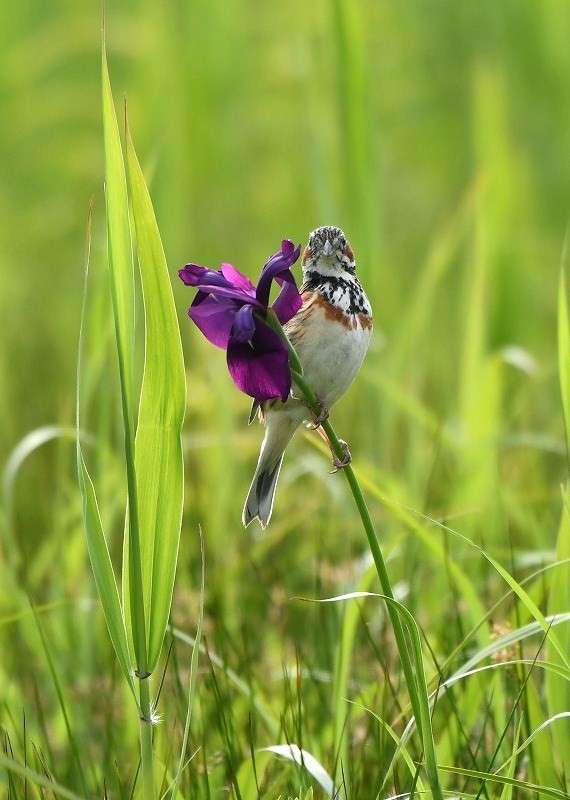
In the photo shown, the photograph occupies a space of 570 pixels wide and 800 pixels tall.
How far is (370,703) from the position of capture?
7.41 ft

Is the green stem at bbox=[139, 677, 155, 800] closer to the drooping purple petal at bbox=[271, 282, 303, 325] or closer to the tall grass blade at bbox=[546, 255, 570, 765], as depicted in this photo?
the drooping purple petal at bbox=[271, 282, 303, 325]

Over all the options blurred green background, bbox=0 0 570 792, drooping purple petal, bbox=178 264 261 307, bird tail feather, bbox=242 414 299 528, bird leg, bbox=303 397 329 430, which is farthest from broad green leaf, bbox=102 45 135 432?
blurred green background, bbox=0 0 570 792

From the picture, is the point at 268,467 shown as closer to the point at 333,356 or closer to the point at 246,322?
the point at 333,356

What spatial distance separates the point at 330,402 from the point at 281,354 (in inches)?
17.1

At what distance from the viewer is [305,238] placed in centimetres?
621

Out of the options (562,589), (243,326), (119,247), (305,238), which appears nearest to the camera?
(243,326)

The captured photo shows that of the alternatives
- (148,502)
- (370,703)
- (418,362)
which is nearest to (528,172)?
(418,362)

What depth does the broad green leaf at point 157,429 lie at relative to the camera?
139cm

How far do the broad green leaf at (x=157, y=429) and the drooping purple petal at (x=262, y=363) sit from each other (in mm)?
132

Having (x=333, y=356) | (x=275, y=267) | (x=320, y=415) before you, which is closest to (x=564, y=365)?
(x=333, y=356)

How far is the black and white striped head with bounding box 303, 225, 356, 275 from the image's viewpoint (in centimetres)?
169

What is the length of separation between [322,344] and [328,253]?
0.14 metres

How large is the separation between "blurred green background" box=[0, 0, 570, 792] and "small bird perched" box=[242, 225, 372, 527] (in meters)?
0.08

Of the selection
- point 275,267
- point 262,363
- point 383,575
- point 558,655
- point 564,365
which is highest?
point 275,267
